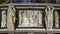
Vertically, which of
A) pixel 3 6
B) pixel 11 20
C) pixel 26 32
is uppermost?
pixel 3 6

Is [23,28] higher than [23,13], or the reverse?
[23,13]

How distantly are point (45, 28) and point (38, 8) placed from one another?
0.64m

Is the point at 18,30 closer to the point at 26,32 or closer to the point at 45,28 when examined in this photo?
the point at 26,32

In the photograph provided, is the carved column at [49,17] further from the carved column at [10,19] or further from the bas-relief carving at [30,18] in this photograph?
the carved column at [10,19]

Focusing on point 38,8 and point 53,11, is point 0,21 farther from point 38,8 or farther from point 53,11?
point 53,11

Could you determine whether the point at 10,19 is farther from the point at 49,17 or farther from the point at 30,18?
the point at 49,17

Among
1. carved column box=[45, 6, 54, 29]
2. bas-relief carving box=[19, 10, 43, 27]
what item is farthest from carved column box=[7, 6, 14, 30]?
carved column box=[45, 6, 54, 29]

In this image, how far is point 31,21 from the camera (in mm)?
5965

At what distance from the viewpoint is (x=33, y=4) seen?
5.93m

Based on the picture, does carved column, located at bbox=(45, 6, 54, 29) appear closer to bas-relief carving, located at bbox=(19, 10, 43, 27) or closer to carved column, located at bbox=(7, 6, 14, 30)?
bas-relief carving, located at bbox=(19, 10, 43, 27)

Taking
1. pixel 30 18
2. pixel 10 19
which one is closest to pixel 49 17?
pixel 30 18

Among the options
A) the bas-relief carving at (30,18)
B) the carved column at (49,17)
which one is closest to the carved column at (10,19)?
the bas-relief carving at (30,18)

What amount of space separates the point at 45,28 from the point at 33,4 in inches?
31.6

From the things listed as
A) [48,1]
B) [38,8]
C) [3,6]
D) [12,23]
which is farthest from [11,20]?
[48,1]
